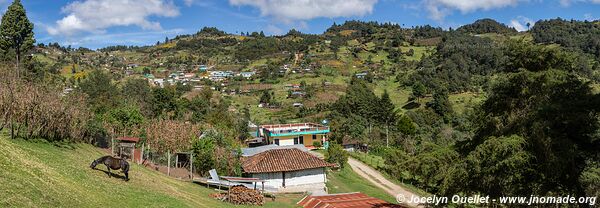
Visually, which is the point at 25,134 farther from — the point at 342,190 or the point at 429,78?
the point at 429,78

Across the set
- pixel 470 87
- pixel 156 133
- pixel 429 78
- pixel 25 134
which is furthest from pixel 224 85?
pixel 25 134

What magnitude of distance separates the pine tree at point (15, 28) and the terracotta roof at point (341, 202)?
3449cm

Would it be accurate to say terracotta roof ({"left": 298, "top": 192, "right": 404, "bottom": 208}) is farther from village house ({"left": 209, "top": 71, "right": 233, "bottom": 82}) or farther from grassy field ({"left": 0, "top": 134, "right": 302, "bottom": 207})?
village house ({"left": 209, "top": 71, "right": 233, "bottom": 82})

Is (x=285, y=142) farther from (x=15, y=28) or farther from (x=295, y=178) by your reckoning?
(x=15, y=28)

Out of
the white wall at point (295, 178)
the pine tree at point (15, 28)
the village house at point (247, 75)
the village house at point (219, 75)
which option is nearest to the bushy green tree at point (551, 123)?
the white wall at point (295, 178)

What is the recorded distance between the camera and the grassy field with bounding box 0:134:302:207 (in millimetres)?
12133

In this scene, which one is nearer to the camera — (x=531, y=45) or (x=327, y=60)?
(x=531, y=45)

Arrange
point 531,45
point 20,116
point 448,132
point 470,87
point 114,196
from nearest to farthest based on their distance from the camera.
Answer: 1. point 114,196
2. point 531,45
3. point 20,116
4. point 448,132
5. point 470,87

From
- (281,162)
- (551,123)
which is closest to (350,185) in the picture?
(281,162)

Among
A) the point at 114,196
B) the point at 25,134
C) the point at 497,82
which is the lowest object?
the point at 114,196

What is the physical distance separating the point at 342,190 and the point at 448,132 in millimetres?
43294

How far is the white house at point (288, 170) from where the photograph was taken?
3266 cm

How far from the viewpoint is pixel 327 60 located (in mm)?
162875

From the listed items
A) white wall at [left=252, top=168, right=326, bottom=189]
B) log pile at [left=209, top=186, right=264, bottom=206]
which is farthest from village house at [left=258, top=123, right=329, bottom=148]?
log pile at [left=209, top=186, right=264, bottom=206]
